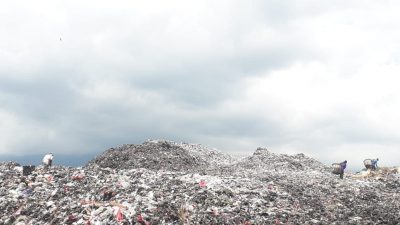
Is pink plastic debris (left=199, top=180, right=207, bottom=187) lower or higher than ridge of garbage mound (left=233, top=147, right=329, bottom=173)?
lower

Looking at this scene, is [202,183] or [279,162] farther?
[279,162]

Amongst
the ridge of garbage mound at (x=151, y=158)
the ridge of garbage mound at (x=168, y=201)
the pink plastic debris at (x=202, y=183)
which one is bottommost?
the ridge of garbage mound at (x=168, y=201)

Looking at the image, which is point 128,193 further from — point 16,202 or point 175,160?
point 175,160

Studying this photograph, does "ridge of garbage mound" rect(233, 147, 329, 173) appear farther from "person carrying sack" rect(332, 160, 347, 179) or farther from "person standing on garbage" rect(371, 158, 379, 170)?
"person carrying sack" rect(332, 160, 347, 179)

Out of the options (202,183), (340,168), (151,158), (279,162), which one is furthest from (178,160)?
(202,183)

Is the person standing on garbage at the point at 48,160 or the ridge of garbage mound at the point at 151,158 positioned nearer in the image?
the person standing on garbage at the point at 48,160

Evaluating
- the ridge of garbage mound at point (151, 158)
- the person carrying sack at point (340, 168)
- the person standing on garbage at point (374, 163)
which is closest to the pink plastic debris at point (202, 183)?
the person carrying sack at point (340, 168)

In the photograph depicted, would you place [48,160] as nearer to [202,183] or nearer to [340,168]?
[202,183]

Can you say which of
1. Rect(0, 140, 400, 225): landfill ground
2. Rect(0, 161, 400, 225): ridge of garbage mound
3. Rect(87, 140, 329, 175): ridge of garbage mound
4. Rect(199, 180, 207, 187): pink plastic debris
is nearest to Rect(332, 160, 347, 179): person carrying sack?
Rect(0, 140, 400, 225): landfill ground


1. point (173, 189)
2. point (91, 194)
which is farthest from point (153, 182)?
point (91, 194)

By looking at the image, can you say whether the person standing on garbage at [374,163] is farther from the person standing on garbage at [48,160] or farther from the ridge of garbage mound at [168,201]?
the person standing on garbage at [48,160]

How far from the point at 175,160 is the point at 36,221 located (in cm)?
1981

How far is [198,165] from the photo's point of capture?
35.8 metres

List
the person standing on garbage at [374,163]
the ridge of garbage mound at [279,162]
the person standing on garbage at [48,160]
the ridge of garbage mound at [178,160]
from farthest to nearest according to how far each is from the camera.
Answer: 1. the ridge of garbage mound at [279,162]
2. the ridge of garbage mound at [178,160]
3. the person standing on garbage at [374,163]
4. the person standing on garbage at [48,160]
